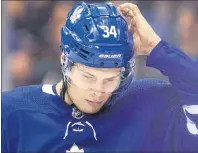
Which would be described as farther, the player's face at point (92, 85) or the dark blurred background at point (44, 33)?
the dark blurred background at point (44, 33)

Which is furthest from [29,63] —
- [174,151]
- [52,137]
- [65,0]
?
[174,151]

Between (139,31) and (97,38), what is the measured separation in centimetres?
14

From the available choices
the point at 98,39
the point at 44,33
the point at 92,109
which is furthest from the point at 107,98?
the point at 44,33

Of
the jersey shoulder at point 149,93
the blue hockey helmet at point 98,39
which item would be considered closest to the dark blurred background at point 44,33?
the jersey shoulder at point 149,93

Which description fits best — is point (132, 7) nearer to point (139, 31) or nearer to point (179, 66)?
point (139, 31)

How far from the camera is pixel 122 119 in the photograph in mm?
1210

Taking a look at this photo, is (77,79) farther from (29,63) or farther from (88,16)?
(29,63)

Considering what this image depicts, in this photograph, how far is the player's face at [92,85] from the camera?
1110mm

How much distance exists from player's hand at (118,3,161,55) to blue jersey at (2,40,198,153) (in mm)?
23

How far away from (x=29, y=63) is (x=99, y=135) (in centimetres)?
60

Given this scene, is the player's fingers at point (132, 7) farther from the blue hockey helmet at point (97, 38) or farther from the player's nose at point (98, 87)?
the player's nose at point (98, 87)

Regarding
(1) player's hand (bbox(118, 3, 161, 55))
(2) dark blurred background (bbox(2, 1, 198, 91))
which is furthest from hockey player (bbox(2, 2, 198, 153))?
(2) dark blurred background (bbox(2, 1, 198, 91))

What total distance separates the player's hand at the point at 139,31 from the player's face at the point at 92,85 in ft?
0.35

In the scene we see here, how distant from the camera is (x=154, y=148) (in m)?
1.20
